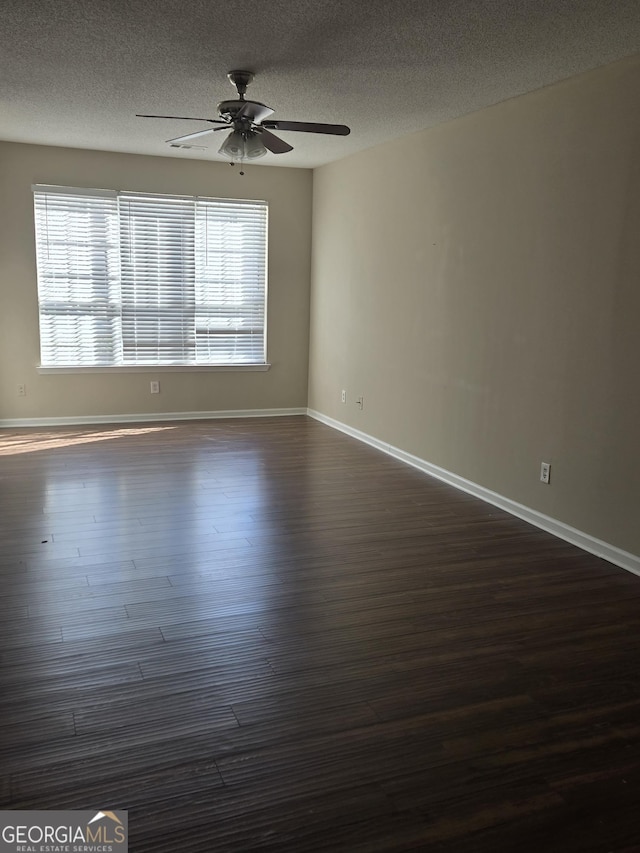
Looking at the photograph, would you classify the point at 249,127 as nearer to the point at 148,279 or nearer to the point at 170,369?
the point at 148,279

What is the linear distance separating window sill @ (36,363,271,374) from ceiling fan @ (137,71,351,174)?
3051 mm

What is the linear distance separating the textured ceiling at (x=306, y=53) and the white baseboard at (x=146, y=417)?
8.92ft

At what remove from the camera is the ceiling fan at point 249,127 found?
3588 millimetres

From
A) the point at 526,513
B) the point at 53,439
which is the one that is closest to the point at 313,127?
the point at 526,513

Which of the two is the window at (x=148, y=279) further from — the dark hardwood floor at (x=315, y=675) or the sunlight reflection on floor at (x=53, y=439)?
the dark hardwood floor at (x=315, y=675)

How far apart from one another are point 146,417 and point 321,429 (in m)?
1.76

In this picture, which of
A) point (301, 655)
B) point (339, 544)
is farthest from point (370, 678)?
point (339, 544)

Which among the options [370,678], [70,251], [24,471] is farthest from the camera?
[70,251]

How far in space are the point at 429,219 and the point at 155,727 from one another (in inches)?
160

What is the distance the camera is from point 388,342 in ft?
18.7

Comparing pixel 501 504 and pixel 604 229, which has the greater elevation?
pixel 604 229

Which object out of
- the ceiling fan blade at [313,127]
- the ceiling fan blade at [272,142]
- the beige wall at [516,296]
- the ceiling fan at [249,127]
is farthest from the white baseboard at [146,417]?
the ceiling fan blade at [313,127]

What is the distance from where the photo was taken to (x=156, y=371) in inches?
267

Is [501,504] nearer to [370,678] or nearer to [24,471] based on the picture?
[370,678]
